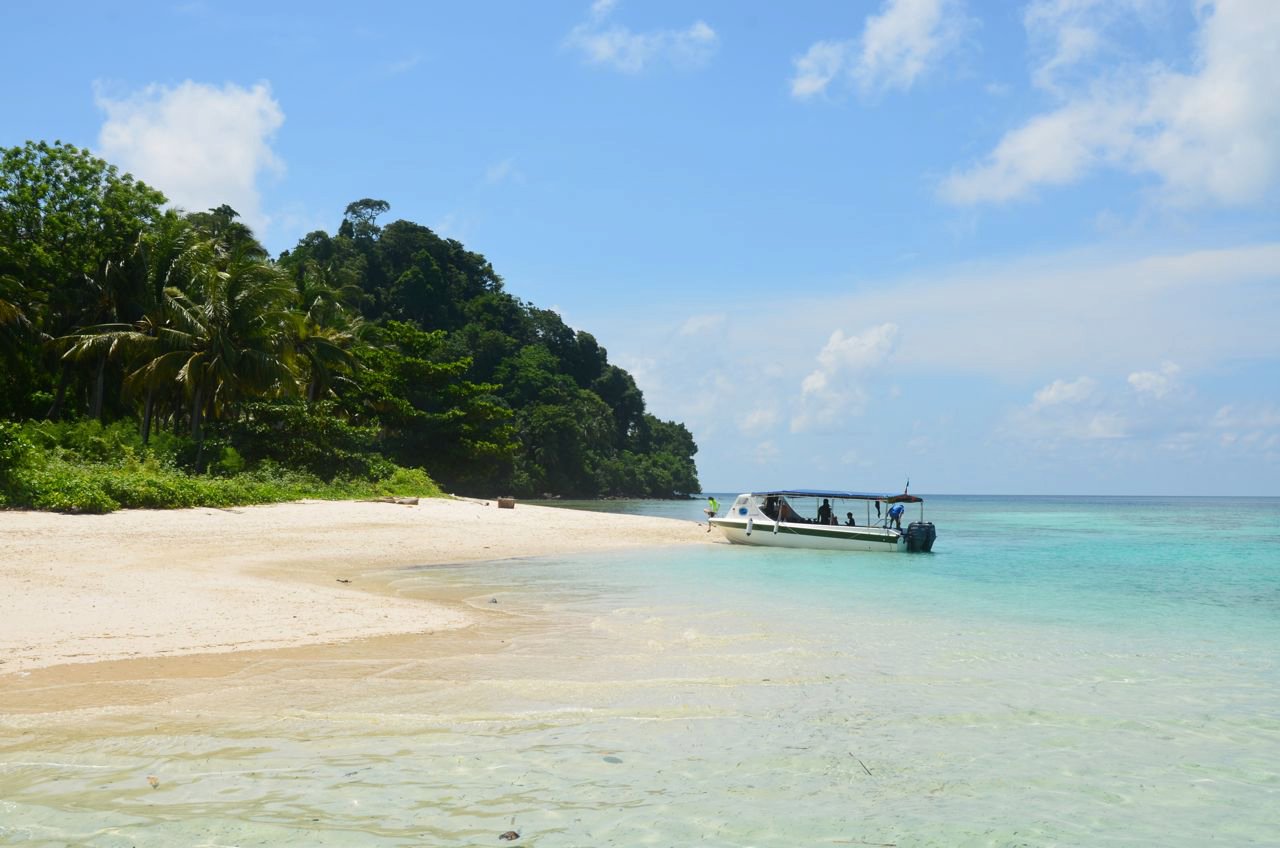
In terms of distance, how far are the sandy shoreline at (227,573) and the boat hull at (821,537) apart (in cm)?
352

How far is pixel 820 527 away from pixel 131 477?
790 inches

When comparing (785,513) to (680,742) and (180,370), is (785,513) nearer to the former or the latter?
(180,370)

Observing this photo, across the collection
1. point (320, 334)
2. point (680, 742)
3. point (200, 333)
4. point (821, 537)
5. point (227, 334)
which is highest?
point (320, 334)

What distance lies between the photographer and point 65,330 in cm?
3591

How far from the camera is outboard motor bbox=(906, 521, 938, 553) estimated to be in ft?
98.3

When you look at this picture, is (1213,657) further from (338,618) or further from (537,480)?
(537,480)

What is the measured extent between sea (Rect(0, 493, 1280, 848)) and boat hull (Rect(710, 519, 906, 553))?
15508 millimetres

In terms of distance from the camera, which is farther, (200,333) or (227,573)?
(200,333)

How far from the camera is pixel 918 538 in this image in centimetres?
3019

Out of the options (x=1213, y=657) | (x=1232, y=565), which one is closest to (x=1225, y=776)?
(x=1213, y=657)

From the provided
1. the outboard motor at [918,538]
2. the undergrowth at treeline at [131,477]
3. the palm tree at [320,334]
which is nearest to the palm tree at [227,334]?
the undergrowth at treeline at [131,477]

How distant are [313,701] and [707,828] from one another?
390 cm

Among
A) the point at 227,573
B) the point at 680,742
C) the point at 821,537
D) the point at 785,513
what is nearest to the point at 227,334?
the point at 227,573

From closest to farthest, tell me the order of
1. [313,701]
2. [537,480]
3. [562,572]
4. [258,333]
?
[313,701] → [562,572] → [258,333] → [537,480]
